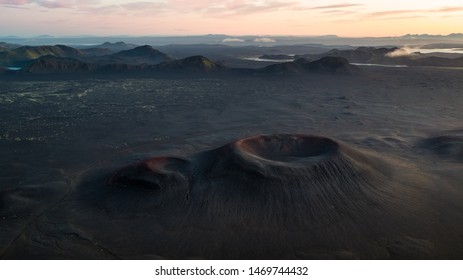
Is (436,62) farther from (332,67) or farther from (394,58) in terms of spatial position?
(332,67)

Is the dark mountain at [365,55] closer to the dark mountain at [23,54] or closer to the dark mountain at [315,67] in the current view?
the dark mountain at [315,67]

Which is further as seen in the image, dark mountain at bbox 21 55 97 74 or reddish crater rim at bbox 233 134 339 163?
dark mountain at bbox 21 55 97 74

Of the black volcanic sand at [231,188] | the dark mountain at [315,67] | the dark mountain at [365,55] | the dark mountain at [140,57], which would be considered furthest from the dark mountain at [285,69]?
the dark mountain at [140,57]

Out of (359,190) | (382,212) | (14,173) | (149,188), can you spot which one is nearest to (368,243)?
(382,212)

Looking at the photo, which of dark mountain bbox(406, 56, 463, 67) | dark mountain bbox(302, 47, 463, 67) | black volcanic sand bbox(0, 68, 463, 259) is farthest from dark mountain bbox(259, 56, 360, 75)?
black volcanic sand bbox(0, 68, 463, 259)

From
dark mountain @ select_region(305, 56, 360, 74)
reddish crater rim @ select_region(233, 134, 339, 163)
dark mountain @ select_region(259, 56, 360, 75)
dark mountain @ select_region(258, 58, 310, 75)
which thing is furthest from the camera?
dark mountain @ select_region(305, 56, 360, 74)

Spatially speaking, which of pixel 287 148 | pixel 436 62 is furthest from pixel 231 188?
pixel 436 62

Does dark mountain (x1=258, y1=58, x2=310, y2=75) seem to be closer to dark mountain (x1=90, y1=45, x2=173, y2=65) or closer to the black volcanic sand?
the black volcanic sand
